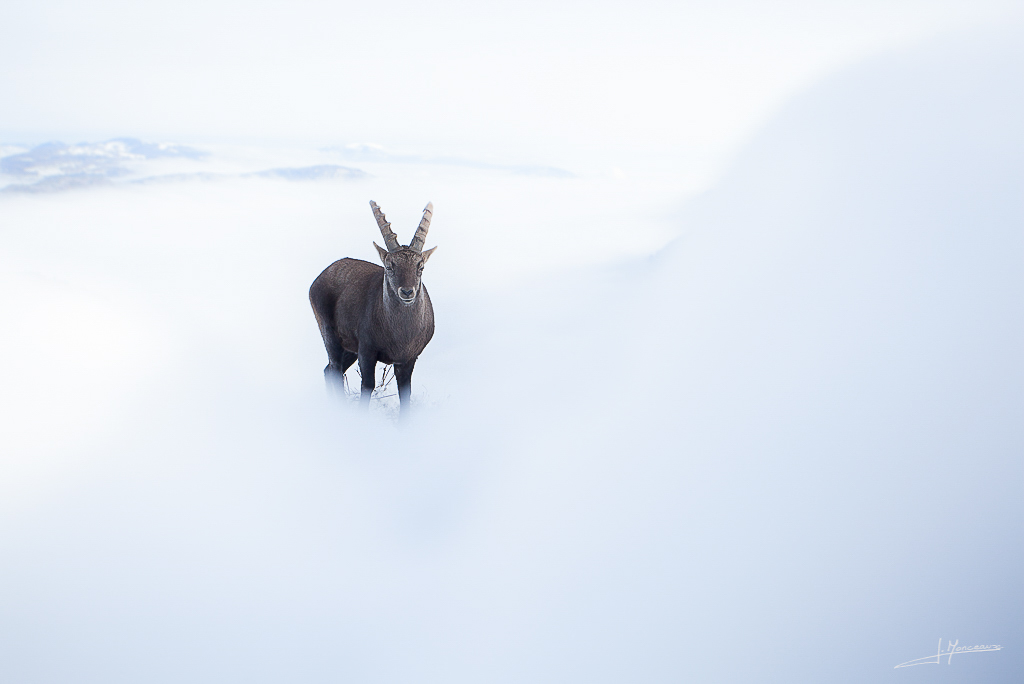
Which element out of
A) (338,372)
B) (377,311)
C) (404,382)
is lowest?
(404,382)

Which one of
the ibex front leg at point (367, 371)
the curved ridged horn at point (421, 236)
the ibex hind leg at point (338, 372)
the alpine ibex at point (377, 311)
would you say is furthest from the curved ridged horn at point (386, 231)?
the ibex hind leg at point (338, 372)

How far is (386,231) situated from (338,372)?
2024mm

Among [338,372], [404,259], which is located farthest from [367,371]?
[404,259]

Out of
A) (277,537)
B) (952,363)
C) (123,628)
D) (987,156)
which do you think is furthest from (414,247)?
(987,156)

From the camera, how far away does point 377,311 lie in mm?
5949

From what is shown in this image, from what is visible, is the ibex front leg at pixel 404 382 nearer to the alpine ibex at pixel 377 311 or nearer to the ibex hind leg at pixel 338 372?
the alpine ibex at pixel 377 311

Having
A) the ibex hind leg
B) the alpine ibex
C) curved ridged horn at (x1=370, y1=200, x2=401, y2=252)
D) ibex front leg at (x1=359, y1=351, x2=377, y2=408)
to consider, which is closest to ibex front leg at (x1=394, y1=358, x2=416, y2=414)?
the alpine ibex

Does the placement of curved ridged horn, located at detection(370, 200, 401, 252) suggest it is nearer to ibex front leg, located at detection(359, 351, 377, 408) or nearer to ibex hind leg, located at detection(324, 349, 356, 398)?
ibex front leg, located at detection(359, 351, 377, 408)

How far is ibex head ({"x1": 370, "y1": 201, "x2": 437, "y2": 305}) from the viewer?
17.8ft

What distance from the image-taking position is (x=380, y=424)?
6.63 m

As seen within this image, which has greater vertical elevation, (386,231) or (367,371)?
(386,231)

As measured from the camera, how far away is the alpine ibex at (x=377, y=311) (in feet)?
18.1

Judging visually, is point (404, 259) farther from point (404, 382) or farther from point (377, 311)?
point (404, 382)

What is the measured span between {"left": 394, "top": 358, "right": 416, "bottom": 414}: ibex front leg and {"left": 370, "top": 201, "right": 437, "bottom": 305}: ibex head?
91 cm
